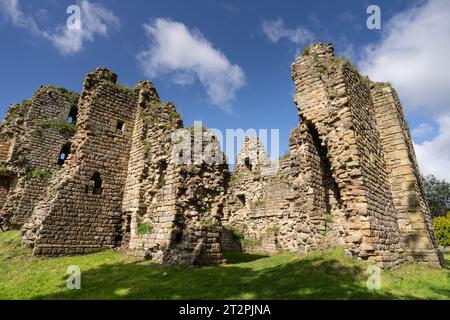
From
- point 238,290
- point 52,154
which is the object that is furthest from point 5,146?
point 238,290

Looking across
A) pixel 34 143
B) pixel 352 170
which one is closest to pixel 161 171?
pixel 352 170

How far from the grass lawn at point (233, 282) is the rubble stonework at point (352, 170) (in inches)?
35.7

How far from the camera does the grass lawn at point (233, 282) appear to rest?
20.3 ft

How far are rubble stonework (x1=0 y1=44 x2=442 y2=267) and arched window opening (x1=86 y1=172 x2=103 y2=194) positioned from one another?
5 cm

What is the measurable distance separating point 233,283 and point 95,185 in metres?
9.04

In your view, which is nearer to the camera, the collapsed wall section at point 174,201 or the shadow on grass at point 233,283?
the shadow on grass at point 233,283

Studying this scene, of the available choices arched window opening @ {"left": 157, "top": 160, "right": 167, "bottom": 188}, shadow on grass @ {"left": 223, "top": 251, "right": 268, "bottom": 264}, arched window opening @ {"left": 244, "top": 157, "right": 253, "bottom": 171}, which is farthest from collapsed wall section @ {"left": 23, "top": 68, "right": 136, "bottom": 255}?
arched window opening @ {"left": 244, "top": 157, "right": 253, "bottom": 171}

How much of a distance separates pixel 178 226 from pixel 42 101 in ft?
54.1

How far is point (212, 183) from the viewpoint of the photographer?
10.8 m

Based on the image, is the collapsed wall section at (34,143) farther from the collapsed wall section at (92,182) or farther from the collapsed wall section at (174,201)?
the collapsed wall section at (174,201)

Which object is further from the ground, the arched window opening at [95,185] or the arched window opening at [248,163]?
the arched window opening at [248,163]

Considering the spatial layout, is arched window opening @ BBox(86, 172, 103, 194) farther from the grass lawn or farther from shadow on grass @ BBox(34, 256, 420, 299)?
shadow on grass @ BBox(34, 256, 420, 299)

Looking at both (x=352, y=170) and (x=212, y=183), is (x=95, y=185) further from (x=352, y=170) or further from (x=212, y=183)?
(x=352, y=170)

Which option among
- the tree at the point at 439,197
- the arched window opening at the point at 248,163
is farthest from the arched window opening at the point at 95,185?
the tree at the point at 439,197
